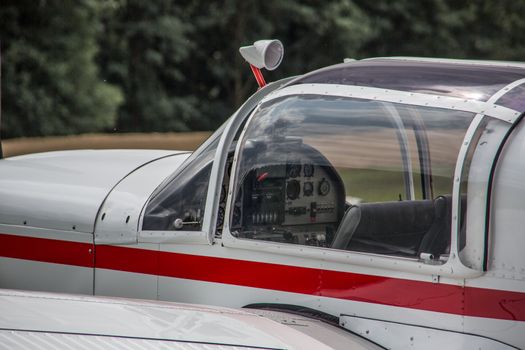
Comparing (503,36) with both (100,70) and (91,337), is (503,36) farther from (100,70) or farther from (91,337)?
(91,337)

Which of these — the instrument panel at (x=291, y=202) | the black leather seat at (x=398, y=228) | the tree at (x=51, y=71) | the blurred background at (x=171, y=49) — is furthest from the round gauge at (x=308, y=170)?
the tree at (x=51, y=71)

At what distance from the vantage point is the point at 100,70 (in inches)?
800

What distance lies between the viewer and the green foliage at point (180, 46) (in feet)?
59.3

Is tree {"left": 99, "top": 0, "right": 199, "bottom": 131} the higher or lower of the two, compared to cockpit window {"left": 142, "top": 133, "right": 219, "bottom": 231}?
higher

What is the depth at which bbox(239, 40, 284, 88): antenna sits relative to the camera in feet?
14.6

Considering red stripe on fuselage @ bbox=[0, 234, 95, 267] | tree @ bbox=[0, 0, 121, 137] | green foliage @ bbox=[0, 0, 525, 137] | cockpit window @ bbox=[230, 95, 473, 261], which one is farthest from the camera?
green foliage @ bbox=[0, 0, 525, 137]

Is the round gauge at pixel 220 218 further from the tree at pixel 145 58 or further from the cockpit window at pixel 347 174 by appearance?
the tree at pixel 145 58

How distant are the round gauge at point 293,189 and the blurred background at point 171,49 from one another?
1136 centimetres

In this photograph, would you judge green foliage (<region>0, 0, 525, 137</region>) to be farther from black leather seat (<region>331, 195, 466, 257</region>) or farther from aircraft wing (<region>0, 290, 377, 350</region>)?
aircraft wing (<region>0, 290, 377, 350</region>)

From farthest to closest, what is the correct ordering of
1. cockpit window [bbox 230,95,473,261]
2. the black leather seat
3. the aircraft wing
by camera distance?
1. cockpit window [bbox 230,95,473,261]
2. the black leather seat
3. the aircraft wing

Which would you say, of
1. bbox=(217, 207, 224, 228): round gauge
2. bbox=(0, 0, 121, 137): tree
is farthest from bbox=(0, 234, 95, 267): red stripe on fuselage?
bbox=(0, 0, 121, 137): tree

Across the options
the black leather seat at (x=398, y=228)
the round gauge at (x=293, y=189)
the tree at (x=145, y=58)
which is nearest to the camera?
the black leather seat at (x=398, y=228)

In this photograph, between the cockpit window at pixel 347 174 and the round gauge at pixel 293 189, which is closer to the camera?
the cockpit window at pixel 347 174

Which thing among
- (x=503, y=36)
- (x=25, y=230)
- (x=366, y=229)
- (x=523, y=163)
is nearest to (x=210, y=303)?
(x=366, y=229)
